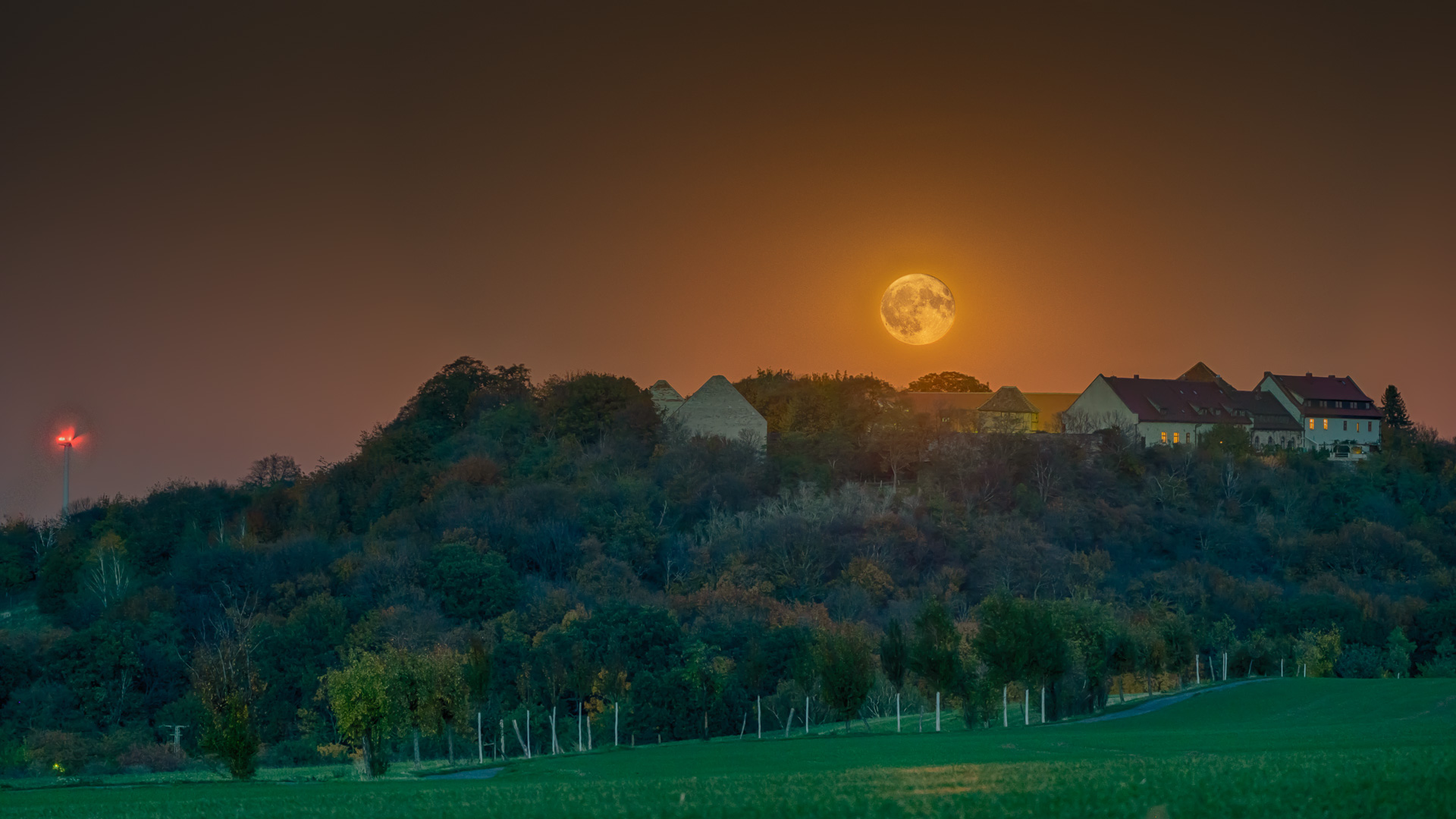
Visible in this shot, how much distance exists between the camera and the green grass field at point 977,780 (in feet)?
71.2

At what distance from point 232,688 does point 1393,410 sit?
10954cm

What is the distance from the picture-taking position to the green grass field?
2170cm

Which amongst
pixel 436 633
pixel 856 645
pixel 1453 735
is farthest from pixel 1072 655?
pixel 436 633

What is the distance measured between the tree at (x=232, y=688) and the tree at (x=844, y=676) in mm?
21215

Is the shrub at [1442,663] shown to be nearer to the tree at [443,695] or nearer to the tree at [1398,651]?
the tree at [1398,651]

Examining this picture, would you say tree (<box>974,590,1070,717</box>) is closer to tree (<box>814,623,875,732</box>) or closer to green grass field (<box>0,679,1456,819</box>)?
green grass field (<box>0,679,1456,819</box>)

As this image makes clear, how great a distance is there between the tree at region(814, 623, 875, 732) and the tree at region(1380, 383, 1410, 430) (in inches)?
3498

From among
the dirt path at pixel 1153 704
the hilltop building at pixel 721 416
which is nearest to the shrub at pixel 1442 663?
the dirt path at pixel 1153 704

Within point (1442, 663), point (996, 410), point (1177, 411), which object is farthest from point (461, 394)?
point (1442, 663)

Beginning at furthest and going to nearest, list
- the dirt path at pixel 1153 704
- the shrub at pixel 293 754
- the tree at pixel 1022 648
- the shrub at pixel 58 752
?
the shrub at pixel 293 754 < the shrub at pixel 58 752 < the tree at pixel 1022 648 < the dirt path at pixel 1153 704

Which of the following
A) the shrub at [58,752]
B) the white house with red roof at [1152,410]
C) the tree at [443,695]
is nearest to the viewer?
the tree at [443,695]

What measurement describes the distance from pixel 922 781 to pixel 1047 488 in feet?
252

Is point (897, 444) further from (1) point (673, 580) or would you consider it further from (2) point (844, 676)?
(2) point (844, 676)

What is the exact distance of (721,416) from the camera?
104 metres
